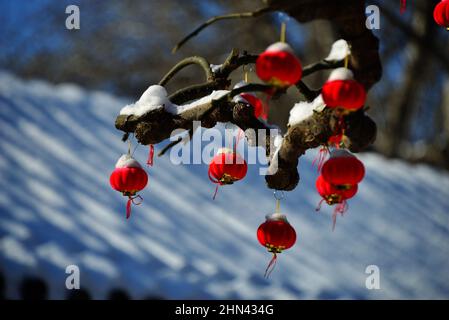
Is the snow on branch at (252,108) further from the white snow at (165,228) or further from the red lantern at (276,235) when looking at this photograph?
A: the white snow at (165,228)

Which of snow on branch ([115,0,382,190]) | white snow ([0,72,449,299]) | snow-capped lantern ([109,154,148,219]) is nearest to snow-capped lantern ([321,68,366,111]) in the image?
snow on branch ([115,0,382,190])

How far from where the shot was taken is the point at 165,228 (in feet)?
13.6

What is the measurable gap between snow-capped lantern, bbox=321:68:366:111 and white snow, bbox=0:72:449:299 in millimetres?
2374

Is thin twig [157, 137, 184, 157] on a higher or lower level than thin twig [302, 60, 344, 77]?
lower

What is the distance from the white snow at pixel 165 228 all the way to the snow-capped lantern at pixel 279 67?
236cm

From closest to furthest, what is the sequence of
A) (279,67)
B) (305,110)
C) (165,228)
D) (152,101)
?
(279,67) < (305,110) < (152,101) < (165,228)

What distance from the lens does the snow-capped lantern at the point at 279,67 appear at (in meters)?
1.48

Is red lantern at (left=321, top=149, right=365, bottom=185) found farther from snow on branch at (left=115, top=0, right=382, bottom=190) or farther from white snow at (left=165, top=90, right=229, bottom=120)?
white snow at (left=165, top=90, right=229, bottom=120)

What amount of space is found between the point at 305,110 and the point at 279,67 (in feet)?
0.98

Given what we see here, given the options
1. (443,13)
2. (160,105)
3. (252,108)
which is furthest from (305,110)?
(443,13)

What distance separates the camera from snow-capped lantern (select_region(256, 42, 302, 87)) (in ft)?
4.84

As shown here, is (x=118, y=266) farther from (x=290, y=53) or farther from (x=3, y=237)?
(x=290, y=53)

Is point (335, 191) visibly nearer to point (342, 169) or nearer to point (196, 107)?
point (342, 169)
